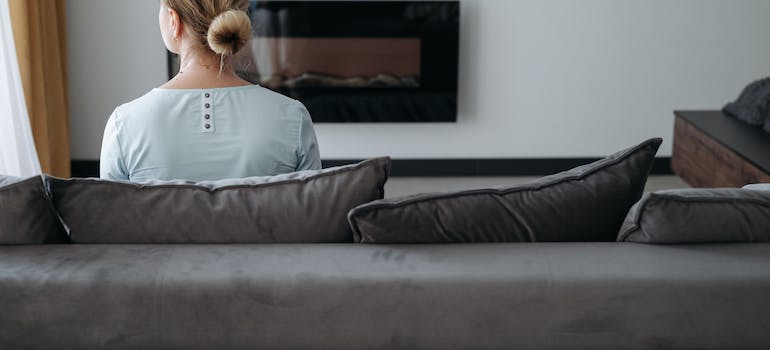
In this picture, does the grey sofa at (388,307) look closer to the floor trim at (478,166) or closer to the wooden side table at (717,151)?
the wooden side table at (717,151)

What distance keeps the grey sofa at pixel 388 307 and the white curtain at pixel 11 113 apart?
117 inches

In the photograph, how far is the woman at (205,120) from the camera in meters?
2.14

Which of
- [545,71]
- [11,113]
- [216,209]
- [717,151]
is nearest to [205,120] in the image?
[216,209]

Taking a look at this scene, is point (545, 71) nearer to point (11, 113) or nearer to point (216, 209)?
point (11, 113)

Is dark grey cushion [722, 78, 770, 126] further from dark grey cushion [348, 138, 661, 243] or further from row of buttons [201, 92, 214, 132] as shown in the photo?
row of buttons [201, 92, 214, 132]

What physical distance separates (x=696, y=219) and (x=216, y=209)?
817 mm

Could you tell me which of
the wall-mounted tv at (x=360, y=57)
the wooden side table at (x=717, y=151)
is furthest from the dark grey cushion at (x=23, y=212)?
the wall-mounted tv at (x=360, y=57)

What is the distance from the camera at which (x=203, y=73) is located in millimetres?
2213

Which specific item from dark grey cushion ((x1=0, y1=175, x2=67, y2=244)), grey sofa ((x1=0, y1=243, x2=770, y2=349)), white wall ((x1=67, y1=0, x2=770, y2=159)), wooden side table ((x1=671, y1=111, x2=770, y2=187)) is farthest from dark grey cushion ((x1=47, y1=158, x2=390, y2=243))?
white wall ((x1=67, y1=0, x2=770, y2=159))

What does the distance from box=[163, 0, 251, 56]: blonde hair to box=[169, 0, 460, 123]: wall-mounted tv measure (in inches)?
112

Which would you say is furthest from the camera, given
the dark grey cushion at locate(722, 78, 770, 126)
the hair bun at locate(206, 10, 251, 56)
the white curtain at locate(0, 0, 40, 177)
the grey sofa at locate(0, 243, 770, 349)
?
the dark grey cushion at locate(722, 78, 770, 126)

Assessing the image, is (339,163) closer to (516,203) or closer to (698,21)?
(698,21)

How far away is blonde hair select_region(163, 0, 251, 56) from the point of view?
7.02 feet

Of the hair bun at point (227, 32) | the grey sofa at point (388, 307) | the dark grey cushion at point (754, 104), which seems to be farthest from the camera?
the dark grey cushion at point (754, 104)
